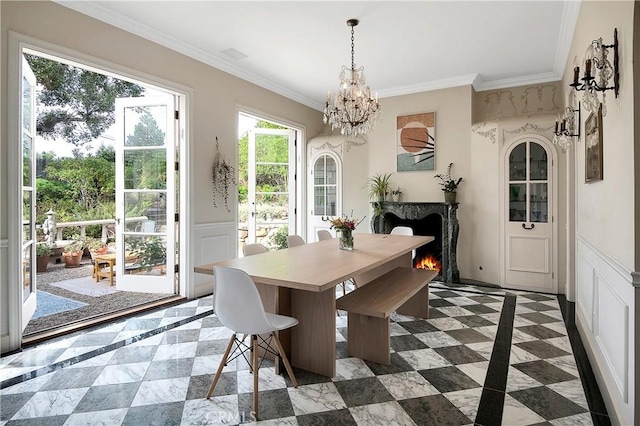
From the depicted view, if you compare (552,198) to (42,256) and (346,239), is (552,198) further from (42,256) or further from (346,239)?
(42,256)

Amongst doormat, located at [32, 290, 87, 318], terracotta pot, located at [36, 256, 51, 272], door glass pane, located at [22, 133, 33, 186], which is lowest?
doormat, located at [32, 290, 87, 318]

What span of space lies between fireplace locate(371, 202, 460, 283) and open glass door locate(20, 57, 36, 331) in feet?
13.6

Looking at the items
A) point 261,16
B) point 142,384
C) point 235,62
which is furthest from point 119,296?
point 261,16

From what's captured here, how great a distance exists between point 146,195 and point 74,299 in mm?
1531

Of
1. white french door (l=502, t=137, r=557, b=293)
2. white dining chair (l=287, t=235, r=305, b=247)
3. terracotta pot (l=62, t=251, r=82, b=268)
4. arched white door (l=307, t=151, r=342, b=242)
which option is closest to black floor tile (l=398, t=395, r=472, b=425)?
white dining chair (l=287, t=235, r=305, b=247)

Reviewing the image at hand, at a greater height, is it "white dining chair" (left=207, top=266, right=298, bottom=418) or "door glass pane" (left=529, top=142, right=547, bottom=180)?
"door glass pane" (left=529, top=142, right=547, bottom=180)

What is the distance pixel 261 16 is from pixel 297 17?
1.10 ft

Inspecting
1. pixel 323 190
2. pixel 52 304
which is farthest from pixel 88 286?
pixel 323 190

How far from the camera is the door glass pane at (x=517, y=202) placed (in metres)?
4.72

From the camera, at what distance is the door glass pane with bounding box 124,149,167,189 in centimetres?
430

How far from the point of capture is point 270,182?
5.93m

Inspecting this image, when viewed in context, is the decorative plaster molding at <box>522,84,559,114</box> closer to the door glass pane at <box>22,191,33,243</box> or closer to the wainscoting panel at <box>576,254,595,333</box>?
the wainscoting panel at <box>576,254,595,333</box>

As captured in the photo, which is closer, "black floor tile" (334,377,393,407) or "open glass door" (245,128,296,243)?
"black floor tile" (334,377,393,407)

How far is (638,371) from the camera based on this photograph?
5.25ft
